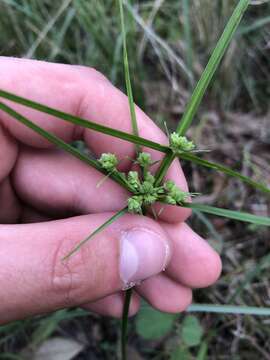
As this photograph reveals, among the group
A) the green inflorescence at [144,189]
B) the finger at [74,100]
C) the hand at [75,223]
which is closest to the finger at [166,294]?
the hand at [75,223]

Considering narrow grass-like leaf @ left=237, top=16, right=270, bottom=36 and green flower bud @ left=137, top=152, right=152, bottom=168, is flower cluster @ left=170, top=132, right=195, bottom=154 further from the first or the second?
narrow grass-like leaf @ left=237, top=16, right=270, bottom=36

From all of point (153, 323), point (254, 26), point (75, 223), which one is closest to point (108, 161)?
point (75, 223)

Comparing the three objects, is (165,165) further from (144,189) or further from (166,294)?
(166,294)

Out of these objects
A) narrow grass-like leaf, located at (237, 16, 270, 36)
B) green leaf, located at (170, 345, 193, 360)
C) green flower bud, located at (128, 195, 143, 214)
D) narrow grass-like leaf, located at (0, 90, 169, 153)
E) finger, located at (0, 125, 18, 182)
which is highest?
narrow grass-like leaf, located at (237, 16, 270, 36)

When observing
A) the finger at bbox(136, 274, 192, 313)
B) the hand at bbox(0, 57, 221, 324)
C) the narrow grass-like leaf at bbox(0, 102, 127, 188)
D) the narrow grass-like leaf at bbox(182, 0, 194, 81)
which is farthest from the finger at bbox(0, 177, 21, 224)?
the narrow grass-like leaf at bbox(182, 0, 194, 81)

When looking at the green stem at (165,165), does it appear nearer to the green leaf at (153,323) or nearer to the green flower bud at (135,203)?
the green flower bud at (135,203)

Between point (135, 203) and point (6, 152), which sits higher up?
point (135, 203)
